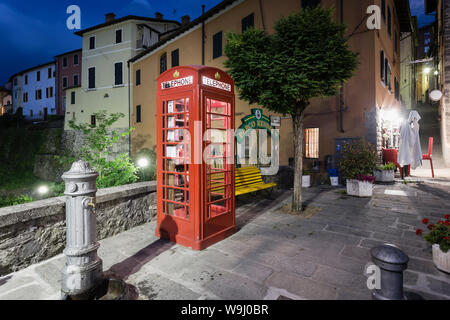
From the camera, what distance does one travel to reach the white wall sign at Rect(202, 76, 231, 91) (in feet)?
12.3

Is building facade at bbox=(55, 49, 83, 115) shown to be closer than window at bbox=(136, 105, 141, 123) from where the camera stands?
No

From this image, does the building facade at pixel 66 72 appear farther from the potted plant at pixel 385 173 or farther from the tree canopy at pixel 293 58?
the potted plant at pixel 385 173

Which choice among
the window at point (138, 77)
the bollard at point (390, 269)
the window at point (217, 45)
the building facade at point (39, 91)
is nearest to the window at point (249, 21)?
the window at point (217, 45)

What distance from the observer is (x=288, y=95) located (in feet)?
17.5

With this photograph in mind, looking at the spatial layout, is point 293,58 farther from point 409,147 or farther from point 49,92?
point 49,92

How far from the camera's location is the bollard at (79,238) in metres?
2.51

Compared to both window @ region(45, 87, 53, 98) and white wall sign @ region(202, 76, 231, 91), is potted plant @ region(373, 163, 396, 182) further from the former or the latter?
window @ region(45, 87, 53, 98)

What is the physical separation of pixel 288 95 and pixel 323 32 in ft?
4.95

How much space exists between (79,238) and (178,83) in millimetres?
2574

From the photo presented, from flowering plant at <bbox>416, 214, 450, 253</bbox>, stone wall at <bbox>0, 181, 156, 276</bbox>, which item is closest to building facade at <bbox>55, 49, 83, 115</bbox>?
stone wall at <bbox>0, 181, 156, 276</bbox>

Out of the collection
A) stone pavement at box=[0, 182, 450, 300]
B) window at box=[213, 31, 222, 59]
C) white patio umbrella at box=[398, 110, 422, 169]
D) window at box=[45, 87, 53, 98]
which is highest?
window at box=[45, 87, 53, 98]

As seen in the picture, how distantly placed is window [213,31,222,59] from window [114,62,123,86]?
42.7 feet

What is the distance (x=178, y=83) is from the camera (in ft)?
12.8

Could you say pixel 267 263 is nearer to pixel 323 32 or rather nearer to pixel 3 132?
pixel 323 32
